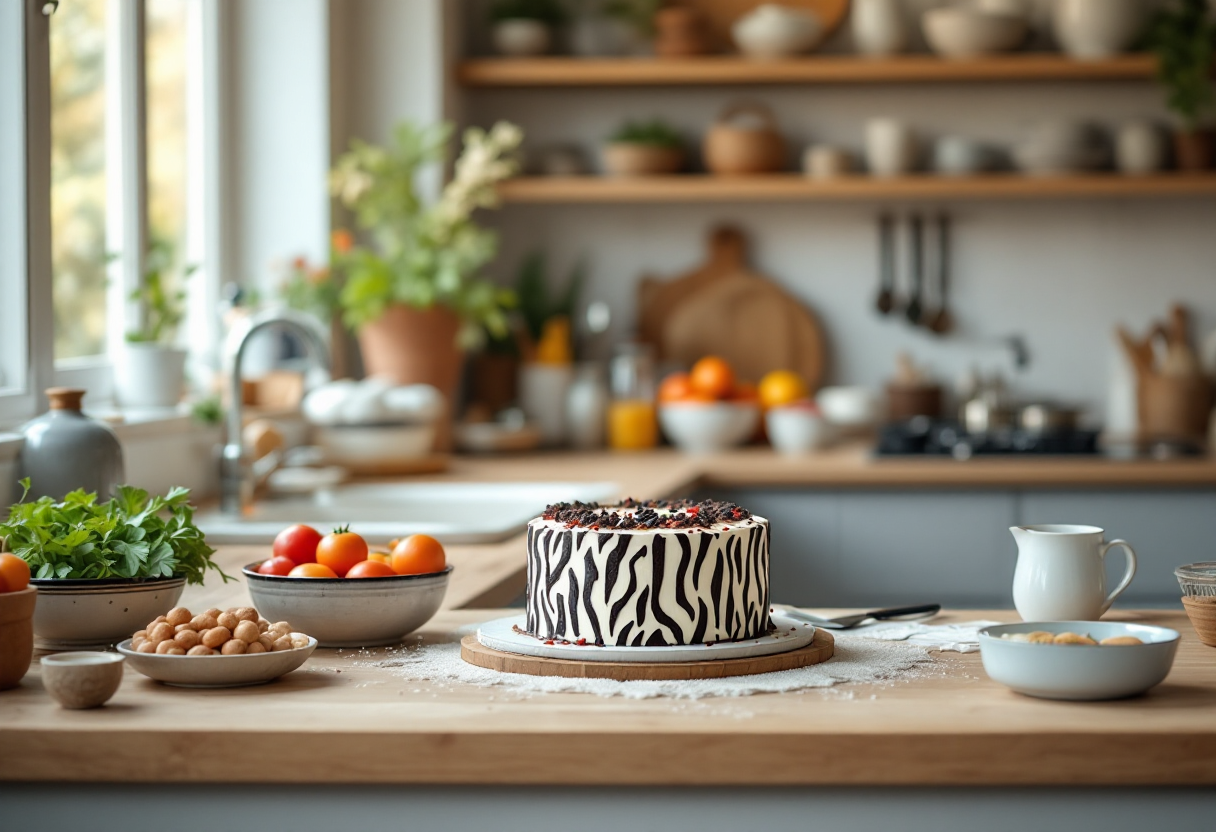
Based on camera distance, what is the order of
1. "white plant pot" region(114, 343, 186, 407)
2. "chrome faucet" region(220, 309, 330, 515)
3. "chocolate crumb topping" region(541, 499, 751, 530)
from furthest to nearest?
1. "white plant pot" region(114, 343, 186, 407)
2. "chrome faucet" region(220, 309, 330, 515)
3. "chocolate crumb topping" region(541, 499, 751, 530)

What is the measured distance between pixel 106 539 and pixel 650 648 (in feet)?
1.77

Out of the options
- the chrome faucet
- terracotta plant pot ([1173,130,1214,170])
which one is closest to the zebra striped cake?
the chrome faucet

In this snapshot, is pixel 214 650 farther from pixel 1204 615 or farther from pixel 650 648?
pixel 1204 615

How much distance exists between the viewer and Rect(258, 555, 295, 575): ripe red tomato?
4.60ft

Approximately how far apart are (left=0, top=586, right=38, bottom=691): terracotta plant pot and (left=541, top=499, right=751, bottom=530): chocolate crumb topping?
1.50 feet

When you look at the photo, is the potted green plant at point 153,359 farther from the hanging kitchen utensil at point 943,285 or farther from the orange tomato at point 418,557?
the hanging kitchen utensil at point 943,285

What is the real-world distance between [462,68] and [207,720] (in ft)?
9.72

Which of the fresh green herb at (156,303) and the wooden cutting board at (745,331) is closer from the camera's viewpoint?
the fresh green herb at (156,303)

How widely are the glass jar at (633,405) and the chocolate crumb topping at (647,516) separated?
2.34 m

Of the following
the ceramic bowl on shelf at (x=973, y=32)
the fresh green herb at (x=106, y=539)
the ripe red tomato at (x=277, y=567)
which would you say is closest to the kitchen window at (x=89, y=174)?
the fresh green herb at (x=106, y=539)

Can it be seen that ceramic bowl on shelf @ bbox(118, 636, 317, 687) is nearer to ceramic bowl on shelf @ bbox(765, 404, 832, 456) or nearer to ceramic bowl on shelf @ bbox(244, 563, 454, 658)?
ceramic bowl on shelf @ bbox(244, 563, 454, 658)

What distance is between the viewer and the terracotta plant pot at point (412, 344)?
3.36m

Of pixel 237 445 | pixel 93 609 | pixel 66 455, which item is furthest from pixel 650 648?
pixel 237 445

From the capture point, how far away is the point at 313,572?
138 centimetres
